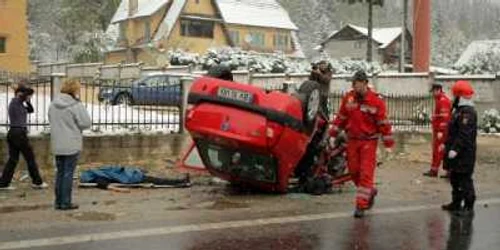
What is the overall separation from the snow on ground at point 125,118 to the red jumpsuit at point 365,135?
574 cm

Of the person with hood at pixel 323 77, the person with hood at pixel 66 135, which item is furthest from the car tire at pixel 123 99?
the person with hood at pixel 66 135

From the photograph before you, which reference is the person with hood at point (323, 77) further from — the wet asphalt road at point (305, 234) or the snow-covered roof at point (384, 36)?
the snow-covered roof at point (384, 36)

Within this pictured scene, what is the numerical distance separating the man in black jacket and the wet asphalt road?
1.44 ft

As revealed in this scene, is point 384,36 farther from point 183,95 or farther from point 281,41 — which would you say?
point 183,95

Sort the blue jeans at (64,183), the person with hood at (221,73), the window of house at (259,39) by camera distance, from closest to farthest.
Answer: the blue jeans at (64,183), the person with hood at (221,73), the window of house at (259,39)

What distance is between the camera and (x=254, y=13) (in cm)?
6894

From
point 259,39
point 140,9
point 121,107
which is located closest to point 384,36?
point 259,39

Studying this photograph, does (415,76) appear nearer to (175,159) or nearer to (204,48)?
(175,159)

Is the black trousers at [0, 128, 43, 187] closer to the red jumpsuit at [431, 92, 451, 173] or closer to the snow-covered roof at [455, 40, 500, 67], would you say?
the red jumpsuit at [431, 92, 451, 173]

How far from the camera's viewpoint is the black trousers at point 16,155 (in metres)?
11.4

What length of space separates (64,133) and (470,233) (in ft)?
16.2

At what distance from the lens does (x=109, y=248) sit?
738 centimetres

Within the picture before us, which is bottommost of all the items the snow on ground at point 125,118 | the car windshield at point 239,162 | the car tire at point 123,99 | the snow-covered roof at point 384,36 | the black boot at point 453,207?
the black boot at point 453,207

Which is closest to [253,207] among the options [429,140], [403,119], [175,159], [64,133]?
[64,133]
